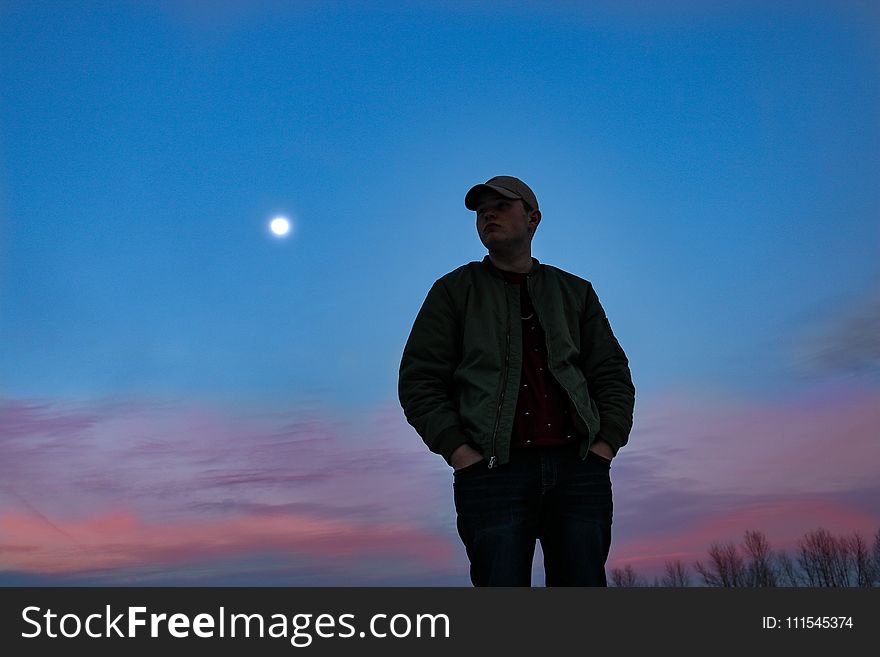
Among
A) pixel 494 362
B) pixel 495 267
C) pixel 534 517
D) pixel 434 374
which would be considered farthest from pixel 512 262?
pixel 534 517

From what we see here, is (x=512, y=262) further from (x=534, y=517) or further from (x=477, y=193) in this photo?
(x=534, y=517)

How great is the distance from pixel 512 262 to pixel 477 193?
0.52 metres

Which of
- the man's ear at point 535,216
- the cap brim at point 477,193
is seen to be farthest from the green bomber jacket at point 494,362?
the cap brim at point 477,193

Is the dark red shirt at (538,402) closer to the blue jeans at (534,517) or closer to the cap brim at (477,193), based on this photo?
the blue jeans at (534,517)

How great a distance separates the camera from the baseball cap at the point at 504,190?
4918 mm

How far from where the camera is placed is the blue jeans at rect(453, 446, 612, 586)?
438 centimetres

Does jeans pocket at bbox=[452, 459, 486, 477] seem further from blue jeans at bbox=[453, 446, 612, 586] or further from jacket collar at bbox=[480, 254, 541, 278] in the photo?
jacket collar at bbox=[480, 254, 541, 278]

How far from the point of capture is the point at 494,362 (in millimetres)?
4688
